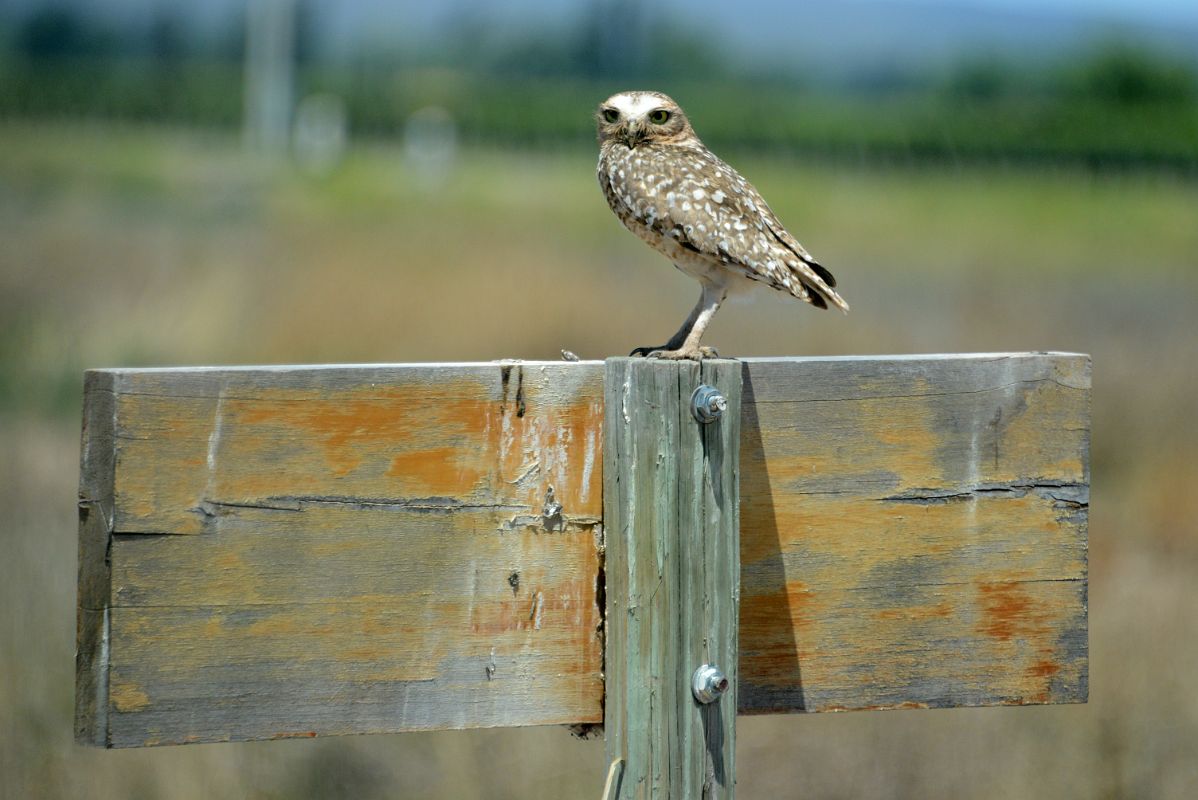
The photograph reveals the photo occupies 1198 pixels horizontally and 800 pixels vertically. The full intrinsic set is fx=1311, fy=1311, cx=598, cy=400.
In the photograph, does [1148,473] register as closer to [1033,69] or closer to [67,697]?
[67,697]

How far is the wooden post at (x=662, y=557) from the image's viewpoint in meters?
1.79

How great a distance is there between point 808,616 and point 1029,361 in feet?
1.75

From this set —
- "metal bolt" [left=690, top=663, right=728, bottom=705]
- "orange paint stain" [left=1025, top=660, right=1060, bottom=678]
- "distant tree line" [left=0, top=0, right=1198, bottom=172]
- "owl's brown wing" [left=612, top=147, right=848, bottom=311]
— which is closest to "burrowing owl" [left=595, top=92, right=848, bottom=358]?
"owl's brown wing" [left=612, top=147, right=848, bottom=311]

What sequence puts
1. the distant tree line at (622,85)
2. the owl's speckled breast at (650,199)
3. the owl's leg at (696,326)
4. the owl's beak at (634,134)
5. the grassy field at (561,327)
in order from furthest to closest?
1. the distant tree line at (622,85)
2. the grassy field at (561,327)
3. the owl's beak at (634,134)
4. the owl's speckled breast at (650,199)
5. the owl's leg at (696,326)

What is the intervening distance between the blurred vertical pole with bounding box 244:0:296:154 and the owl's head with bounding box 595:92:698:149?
2920 cm

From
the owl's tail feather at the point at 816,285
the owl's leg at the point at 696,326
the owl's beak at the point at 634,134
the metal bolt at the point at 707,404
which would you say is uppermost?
the owl's beak at the point at 634,134

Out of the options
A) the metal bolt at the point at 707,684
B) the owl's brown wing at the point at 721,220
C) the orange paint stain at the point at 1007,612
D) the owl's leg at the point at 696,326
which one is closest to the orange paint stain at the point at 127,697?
the metal bolt at the point at 707,684

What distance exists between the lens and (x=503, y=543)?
1.82m

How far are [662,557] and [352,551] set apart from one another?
0.42 meters

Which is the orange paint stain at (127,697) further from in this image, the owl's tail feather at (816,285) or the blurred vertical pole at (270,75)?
the blurred vertical pole at (270,75)

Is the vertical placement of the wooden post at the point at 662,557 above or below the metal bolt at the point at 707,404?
below

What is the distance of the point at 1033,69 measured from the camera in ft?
102

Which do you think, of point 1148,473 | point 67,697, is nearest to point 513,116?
point 1148,473

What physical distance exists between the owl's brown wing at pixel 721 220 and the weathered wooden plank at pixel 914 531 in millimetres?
1191
